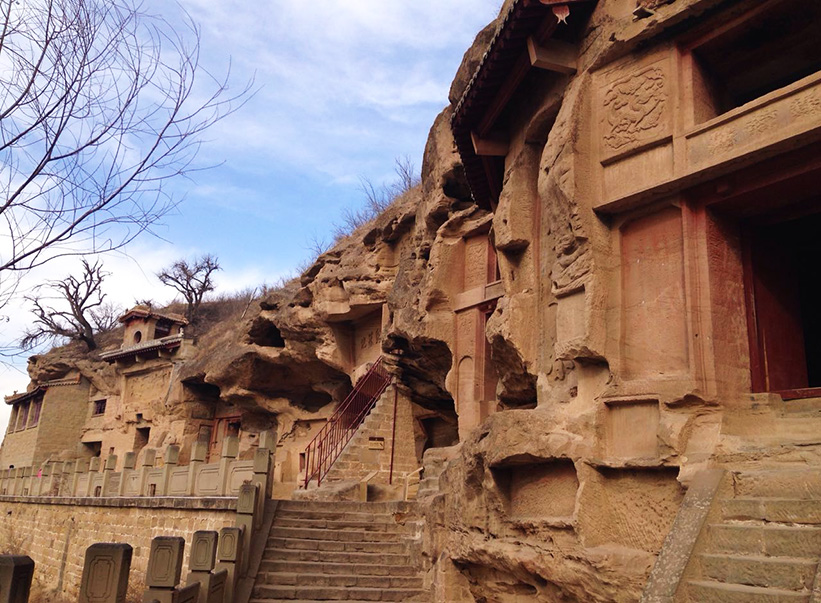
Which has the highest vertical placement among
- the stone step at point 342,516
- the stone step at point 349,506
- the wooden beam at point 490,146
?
the wooden beam at point 490,146

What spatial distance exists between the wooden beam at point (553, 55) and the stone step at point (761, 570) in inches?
211

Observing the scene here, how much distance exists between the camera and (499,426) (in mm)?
7781

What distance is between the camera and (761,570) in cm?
450

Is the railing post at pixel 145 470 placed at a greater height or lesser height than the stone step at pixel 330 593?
greater

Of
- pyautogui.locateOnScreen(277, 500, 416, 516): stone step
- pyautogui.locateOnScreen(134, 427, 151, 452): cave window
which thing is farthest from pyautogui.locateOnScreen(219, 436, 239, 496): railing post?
pyautogui.locateOnScreen(134, 427, 151, 452): cave window

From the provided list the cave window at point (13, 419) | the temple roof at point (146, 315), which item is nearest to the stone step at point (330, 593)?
the temple roof at point (146, 315)

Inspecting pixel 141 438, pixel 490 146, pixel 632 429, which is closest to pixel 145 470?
pixel 490 146

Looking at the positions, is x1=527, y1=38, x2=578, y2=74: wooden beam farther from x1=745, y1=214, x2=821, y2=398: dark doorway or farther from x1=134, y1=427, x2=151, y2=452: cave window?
x1=134, y1=427, x2=151, y2=452: cave window

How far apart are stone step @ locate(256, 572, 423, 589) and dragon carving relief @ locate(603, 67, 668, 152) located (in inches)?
289

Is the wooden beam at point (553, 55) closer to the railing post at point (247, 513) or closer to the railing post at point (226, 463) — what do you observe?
the railing post at point (247, 513)

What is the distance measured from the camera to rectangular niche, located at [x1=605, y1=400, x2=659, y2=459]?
6500 millimetres

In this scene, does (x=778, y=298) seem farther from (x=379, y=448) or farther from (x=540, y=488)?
(x=379, y=448)

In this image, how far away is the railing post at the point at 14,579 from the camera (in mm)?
4344

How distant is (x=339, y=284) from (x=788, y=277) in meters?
14.2
